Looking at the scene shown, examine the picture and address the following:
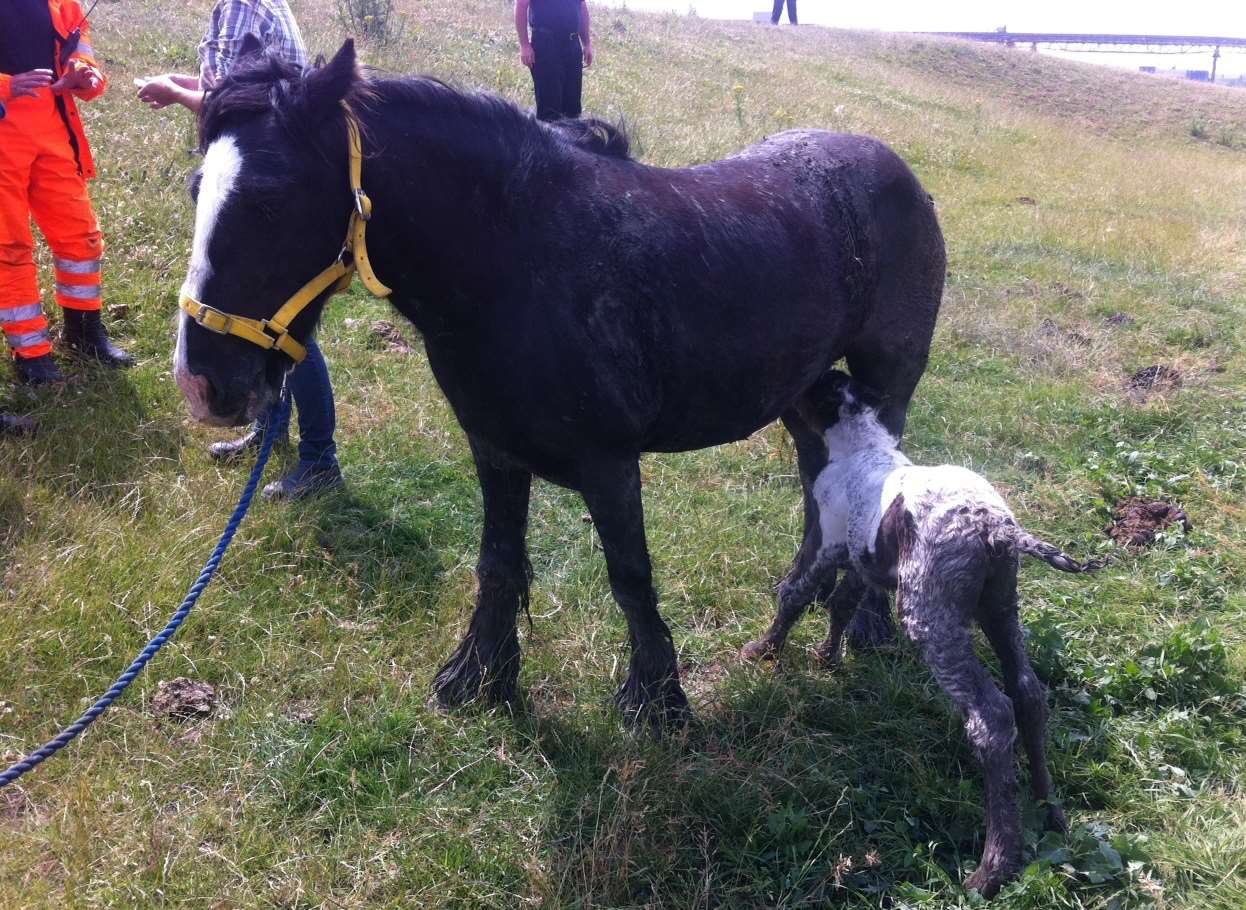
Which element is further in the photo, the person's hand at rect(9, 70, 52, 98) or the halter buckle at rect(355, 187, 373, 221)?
the person's hand at rect(9, 70, 52, 98)

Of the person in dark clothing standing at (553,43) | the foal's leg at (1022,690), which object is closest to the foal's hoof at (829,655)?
the foal's leg at (1022,690)

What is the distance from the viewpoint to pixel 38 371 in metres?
5.13

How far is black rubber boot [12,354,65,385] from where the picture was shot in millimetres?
5129

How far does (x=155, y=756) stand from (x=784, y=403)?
2739mm

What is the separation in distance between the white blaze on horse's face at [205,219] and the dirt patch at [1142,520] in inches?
177

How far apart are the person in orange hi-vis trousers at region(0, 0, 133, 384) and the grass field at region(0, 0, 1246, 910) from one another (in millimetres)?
398

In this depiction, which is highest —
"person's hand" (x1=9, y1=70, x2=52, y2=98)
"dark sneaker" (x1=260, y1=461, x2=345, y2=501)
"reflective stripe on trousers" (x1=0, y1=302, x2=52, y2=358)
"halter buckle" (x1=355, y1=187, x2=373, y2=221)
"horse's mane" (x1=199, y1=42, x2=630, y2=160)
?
"horse's mane" (x1=199, y1=42, x2=630, y2=160)

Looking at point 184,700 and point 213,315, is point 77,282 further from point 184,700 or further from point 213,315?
point 213,315

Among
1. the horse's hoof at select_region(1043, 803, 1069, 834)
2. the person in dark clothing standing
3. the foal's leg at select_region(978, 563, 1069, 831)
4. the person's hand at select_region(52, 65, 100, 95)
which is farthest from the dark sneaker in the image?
the person in dark clothing standing

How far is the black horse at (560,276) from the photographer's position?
2.27 metres

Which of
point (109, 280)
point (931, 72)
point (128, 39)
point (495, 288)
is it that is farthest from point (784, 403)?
point (931, 72)

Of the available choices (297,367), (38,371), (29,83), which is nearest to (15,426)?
(38,371)

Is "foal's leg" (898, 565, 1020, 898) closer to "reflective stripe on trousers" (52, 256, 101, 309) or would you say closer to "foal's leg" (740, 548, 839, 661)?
"foal's leg" (740, 548, 839, 661)

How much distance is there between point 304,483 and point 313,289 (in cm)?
252
